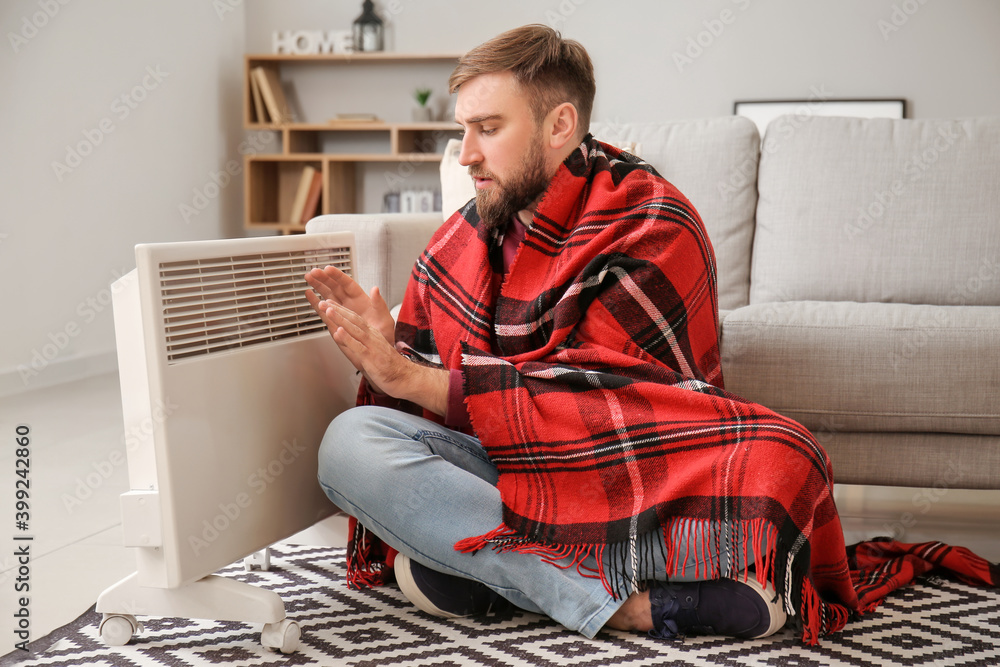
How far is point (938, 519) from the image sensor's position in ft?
5.98

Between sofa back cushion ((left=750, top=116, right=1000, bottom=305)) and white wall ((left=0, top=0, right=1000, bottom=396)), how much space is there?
1916 mm

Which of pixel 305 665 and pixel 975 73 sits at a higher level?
pixel 975 73

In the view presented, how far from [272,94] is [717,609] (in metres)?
3.64

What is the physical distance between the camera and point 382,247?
189 cm

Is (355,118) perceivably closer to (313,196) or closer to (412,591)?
(313,196)

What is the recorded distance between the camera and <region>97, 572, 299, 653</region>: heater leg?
3.68ft

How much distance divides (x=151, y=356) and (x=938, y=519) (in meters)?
1.53

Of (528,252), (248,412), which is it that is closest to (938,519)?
(528,252)

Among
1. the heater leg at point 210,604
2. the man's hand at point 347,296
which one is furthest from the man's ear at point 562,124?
the heater leg at point 210,604

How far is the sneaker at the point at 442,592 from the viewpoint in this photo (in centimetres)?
125

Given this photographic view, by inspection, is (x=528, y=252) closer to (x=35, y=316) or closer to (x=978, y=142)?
(x=978, y=142)

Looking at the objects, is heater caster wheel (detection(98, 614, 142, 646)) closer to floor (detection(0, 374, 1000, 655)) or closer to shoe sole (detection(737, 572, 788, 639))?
floor (detection(0, 374, 1000, 655))

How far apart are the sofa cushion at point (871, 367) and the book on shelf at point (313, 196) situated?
2918 millimetres

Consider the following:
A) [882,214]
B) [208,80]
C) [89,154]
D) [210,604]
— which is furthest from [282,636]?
[208,80]
